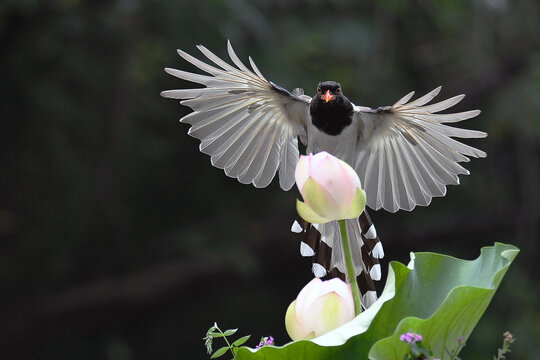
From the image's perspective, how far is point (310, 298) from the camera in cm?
60

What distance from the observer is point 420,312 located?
0.65 metres

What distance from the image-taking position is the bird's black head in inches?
45.4

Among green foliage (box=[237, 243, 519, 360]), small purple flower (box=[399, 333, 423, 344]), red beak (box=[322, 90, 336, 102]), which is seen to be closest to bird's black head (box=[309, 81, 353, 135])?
red beak (box=[322, 90, 336, 102])

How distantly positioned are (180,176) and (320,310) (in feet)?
10.8

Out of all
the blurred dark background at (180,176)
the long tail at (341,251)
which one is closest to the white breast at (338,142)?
the long tail at (341,251)

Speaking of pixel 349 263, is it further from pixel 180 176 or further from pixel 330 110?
pixel 180 176

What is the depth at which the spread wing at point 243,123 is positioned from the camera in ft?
3.46

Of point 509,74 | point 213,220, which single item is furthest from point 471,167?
point 213,220

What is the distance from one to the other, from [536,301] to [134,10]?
2.24 meters

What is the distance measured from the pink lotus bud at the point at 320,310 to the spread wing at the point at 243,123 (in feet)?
1.48

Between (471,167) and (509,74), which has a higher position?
(509,74)

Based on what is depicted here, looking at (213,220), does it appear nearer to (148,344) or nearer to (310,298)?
(148,344)

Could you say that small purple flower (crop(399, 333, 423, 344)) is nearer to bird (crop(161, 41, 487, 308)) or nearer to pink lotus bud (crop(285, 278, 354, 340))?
pink lotus bud (crop(285, 278, 354, 340))

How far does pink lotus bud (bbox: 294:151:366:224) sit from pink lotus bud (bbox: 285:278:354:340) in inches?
→ 2.1
